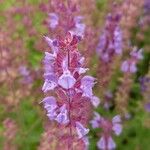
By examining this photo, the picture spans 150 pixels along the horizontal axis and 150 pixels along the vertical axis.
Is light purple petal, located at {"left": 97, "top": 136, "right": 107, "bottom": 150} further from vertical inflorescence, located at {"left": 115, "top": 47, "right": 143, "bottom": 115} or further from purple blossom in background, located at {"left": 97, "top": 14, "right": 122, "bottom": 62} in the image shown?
purple blossom in background, located at {"left": 97, "top": 14, "right": 122, "bottom": 62}

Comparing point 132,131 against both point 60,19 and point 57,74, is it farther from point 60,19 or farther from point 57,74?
point 57,74

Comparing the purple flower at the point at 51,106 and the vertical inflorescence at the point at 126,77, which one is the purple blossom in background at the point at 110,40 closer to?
the vertical inflorescence at the point at 126,77

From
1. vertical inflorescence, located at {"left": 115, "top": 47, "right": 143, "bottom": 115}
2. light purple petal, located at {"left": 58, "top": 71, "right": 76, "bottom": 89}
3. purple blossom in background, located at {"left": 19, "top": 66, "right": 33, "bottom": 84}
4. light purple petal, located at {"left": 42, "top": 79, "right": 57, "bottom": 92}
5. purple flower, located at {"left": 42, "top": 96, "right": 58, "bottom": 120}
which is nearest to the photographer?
light purple petal, located at {"left": 58, "top": 71, "right": 76, "bottom": 89}

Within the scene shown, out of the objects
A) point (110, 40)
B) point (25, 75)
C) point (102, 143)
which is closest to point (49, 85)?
point (102, 143)

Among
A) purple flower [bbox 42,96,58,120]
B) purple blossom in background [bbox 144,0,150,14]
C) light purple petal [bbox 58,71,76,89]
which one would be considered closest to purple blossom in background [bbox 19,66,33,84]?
purple blossom in background [bbox 144,0,150,14]

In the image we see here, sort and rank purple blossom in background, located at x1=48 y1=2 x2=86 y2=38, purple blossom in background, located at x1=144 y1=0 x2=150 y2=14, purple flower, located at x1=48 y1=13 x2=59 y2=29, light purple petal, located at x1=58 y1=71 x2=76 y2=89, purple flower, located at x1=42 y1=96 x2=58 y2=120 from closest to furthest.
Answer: light purple petal, located at x1=58 y1=71 x2=76 y2=89
purple flower, located at x1=42 y1=96 x2=58 y2=120
purple blossom in background, located at x1=48 y1=2 x2=86 y2=38
purple flower, located at x1=48 y1=13 x2=59 y2=29
purple blossom in background, located at x1=144 y1=0 x2=150 y2=14

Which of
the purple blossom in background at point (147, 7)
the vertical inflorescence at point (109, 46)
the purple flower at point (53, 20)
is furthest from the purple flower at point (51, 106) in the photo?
the purple blossom in background at point (147, 7)
